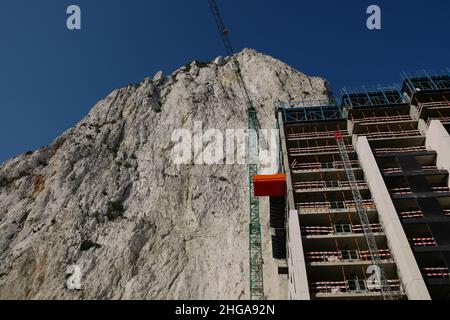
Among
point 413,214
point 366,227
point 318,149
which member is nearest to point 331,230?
point 366,227

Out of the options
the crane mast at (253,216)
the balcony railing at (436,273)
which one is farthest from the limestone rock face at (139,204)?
the balcony railing at (436,273)

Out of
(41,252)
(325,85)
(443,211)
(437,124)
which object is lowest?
(443,211)

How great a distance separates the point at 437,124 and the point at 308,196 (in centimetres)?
1730

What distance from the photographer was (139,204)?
2677 inches

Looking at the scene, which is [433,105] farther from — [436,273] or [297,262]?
[297,262]

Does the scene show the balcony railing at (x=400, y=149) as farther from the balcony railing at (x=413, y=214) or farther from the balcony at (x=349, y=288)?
the balcony at (x=349, y=288)

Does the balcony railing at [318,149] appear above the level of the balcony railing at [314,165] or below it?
above

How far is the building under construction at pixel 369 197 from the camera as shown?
37469 millimetres

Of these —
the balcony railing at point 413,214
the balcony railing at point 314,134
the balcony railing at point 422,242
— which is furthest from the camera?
the balcony railing at point 314,134

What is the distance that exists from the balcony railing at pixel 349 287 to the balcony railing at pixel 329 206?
25.2 ft

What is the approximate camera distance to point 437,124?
159ft

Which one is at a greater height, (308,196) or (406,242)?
(308,196)
